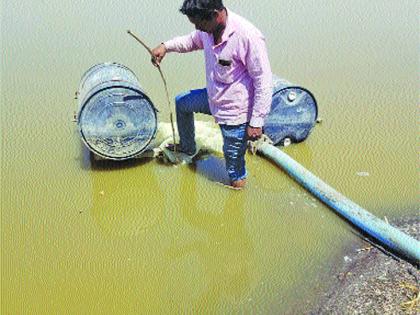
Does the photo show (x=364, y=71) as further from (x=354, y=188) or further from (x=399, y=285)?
(x=399, y=285)

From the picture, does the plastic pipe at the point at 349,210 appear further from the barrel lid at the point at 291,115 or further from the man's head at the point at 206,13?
the man's head at the point at 206,13

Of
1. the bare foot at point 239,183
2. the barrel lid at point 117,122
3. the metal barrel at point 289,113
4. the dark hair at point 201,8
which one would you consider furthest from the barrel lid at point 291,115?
the dark hair at point 201,8

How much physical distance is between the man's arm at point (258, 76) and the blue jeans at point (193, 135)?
180 mm

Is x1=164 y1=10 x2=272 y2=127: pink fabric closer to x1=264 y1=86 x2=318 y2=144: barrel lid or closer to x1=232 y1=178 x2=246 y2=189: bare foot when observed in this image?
x1=232 y1=178 x2=246 y2=189: bare foot

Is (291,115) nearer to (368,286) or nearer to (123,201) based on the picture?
(123,201)

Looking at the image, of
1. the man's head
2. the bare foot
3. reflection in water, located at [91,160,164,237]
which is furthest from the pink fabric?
reflection in water, located at [91,160,164,237]

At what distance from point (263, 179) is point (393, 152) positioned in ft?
4.58

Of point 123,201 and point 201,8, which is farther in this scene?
point 123,201

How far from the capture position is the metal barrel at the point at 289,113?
523cm

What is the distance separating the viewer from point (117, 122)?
496 centimetres

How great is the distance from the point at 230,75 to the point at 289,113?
1217 millimetres

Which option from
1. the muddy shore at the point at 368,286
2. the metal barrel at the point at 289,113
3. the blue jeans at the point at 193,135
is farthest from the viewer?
the metal barrel at the point at 289,113

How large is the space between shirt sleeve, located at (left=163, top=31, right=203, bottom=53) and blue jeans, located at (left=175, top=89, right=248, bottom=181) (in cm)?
38

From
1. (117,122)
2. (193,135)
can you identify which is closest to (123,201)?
(117,122)
